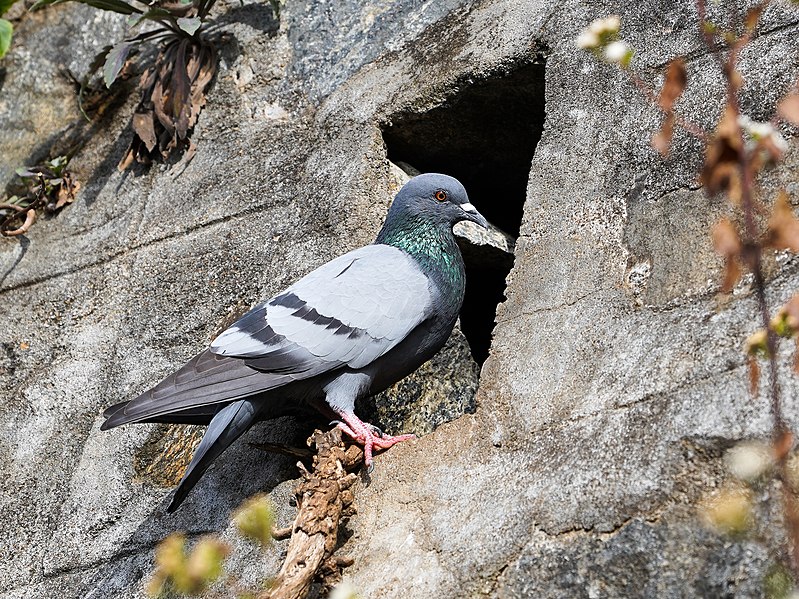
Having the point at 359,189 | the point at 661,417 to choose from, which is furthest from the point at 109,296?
the point at 661,417

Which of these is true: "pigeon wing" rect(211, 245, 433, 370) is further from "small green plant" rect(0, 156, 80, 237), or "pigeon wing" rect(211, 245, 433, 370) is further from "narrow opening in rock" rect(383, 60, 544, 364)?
"small green plant" rect(0, 156, 80, 237)

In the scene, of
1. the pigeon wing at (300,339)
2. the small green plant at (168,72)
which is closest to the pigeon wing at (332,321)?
the pigeon wing at (300,339)

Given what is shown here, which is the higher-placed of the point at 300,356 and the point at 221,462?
the point at 300,356

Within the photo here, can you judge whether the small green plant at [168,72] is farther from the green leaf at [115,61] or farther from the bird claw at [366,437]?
the bird claw at [366,437]

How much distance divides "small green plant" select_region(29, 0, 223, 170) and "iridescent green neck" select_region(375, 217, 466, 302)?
135cm

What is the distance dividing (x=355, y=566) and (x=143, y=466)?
42.9 inches

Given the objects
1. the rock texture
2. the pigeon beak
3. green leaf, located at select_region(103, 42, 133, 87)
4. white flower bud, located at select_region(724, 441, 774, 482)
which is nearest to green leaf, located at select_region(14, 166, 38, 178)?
the rock texture

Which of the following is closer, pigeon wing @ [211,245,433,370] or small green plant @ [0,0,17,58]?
small green plant @ [0,0,17,58]

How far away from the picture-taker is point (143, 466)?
3.43 meters

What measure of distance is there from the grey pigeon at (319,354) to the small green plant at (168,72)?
4.72ft

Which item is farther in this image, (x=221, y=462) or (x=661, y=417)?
(x=221, y=462)

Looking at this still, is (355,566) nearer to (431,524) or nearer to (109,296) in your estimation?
(431,524)

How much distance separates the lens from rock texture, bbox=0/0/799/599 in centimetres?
243

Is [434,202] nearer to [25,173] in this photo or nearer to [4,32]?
[4,32]
